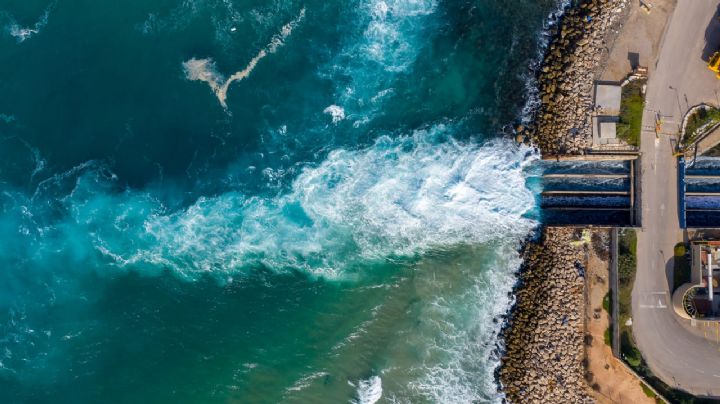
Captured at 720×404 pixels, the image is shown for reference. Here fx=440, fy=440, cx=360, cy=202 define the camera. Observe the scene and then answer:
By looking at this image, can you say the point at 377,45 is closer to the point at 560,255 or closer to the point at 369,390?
the point at 560,255

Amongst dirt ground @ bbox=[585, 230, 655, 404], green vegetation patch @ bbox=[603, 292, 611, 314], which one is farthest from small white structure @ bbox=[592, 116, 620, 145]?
green vegetation patch @ bbox=[603, 292, 611, 314]

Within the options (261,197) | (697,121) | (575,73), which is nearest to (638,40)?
(575,73)

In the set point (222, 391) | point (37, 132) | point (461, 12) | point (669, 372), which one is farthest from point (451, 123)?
point (37, 132)

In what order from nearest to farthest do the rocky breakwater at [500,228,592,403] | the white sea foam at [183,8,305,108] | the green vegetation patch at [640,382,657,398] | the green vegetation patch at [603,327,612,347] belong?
the green vegetation patch at [640,382,657,398] < the green vegetation patch at [603,327,612,347] < the rocky breakwater at [500,228,592,403] < the white sea foam at [183,8,305,108]

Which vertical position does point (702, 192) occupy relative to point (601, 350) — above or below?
above

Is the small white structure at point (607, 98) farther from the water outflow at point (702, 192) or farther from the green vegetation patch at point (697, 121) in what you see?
the water outflow at point (702, 192)

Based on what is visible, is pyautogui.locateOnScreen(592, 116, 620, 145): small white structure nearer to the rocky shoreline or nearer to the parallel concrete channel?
the rocky shoreline

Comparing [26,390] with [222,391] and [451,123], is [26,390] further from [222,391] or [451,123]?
[451,123]

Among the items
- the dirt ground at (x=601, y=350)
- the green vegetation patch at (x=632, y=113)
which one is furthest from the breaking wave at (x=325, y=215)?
the green vegetation patch at (x=632, y=113)
